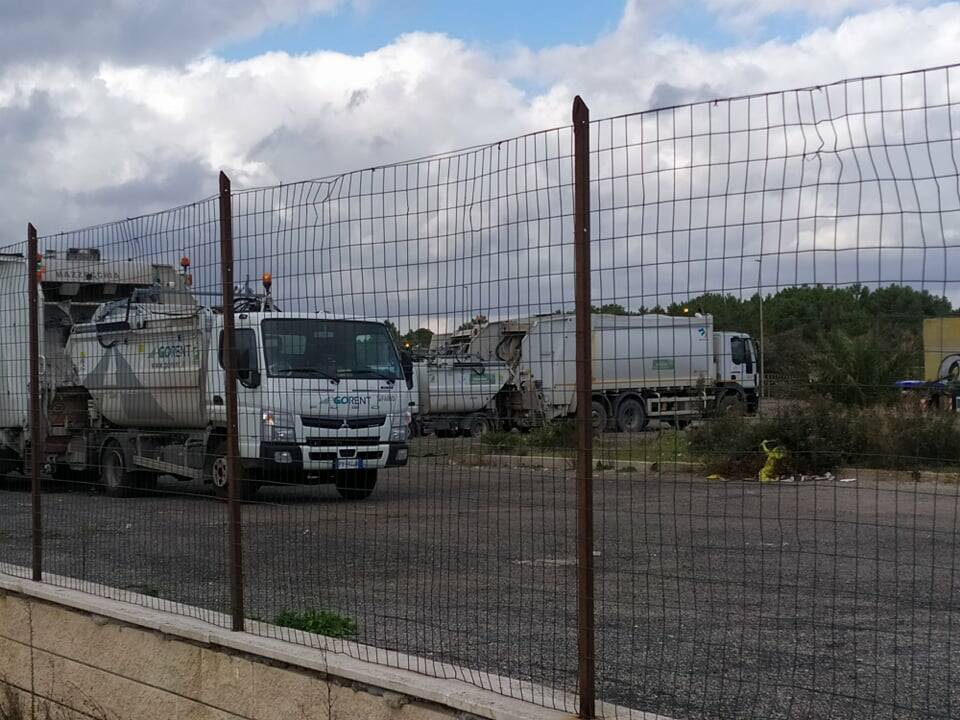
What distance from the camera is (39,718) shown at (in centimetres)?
622

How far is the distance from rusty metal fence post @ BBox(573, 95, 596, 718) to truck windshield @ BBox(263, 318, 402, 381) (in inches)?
62.5

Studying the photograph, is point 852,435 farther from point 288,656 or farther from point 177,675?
point 177,675

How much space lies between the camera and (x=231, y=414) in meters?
5.46

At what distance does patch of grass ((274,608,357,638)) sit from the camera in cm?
599

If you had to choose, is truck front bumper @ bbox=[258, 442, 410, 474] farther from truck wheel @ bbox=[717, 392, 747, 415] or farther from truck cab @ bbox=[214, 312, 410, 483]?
truck wheel @ bbox=[717, 392, 747, 415]

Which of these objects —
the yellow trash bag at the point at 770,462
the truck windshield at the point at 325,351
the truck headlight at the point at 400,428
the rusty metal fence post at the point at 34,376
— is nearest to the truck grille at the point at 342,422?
the truck windshield at the point at 325,351

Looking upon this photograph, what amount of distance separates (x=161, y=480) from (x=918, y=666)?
5806 millimetres

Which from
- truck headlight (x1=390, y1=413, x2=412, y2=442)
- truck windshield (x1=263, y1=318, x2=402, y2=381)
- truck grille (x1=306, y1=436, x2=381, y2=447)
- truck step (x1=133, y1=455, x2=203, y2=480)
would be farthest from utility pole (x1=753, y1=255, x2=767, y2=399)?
truck step (x1=133, y1=455, x2=203, y2=480)

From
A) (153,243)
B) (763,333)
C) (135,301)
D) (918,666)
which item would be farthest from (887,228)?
(135,301)

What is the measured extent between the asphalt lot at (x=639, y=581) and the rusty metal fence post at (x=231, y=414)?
0.50m

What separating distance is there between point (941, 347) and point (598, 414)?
1.26m

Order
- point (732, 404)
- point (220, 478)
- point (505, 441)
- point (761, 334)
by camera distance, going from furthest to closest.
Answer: point (220, 478) → point (505, 441) → point (732, 404) → point (761, 334)

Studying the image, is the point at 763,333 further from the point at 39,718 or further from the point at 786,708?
the point at 39,718

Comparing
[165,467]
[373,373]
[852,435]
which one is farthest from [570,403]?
[165,467]
